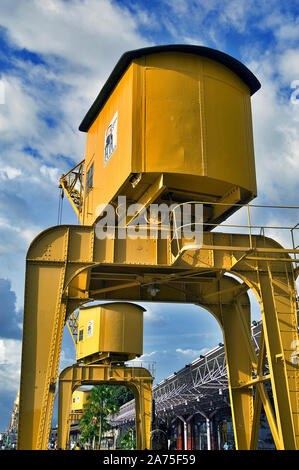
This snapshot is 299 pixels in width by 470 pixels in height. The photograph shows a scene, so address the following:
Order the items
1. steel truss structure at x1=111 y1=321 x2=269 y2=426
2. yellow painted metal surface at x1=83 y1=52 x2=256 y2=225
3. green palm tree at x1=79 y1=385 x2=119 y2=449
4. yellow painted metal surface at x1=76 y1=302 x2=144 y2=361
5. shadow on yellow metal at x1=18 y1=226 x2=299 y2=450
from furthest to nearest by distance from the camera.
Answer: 1. green palm tree at x1=79 y1=385 x2=119 y2=449
2. steel truss structure at x1=111 y1=321 x2=269 y2=426
3. yellow painted metal surface at x1=76 y1=302 x2=144 y2=361
4. yellow painted metal surface at x1=83 y1=52 x2=256 y2=225
5. shadow on yellow metal at x1=18 y1=226 x2=299 y2=450

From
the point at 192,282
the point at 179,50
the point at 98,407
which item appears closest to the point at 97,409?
the point at 98,407

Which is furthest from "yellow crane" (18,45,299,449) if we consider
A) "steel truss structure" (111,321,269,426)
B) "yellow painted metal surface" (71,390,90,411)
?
"yellow painted metal surface" (71,390,90,411)

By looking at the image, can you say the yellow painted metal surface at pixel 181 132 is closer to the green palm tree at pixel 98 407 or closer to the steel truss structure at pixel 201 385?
the steel truss structure at pixel 201 385

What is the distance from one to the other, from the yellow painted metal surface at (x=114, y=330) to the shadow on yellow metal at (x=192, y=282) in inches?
402

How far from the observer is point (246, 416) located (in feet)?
53.5

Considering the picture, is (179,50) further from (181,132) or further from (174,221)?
(174,221)

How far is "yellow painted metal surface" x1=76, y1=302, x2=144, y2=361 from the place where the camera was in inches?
1069

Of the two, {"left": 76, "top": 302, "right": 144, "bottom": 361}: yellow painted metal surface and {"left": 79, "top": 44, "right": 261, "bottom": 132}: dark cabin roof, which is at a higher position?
{"left": 79, "top": 44, "right": 261, "bottom": 132}: dark cabin roof

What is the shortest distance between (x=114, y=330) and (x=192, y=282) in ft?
36.9

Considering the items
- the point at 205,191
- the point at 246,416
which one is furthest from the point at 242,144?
the point at 246,416

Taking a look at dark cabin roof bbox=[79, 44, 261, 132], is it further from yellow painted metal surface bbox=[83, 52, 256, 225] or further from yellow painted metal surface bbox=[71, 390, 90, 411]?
yellow painted metal surface bbox=[71, 390, 90, 411]

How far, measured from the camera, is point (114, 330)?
2739cm

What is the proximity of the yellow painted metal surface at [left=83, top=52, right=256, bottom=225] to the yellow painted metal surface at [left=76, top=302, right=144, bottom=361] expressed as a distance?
13139 mm
